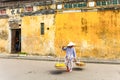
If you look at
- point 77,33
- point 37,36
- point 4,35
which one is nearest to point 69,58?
point 77,33

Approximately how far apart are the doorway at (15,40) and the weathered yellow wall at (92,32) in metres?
5.13

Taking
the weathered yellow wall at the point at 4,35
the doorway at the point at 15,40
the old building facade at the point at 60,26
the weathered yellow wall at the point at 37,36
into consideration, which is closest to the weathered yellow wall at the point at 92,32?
the old building facade at the point at 60,26

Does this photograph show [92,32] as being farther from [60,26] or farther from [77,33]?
[60,26]

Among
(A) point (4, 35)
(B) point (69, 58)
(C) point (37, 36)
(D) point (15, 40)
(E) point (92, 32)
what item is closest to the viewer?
(B) point (69, 58)

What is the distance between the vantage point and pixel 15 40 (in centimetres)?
2884

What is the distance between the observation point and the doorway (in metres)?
28.5

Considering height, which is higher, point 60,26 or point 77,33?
point 60,26

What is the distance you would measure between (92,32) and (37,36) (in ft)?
17.6

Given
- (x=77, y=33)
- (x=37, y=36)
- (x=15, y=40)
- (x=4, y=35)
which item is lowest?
(x=15, y=40)

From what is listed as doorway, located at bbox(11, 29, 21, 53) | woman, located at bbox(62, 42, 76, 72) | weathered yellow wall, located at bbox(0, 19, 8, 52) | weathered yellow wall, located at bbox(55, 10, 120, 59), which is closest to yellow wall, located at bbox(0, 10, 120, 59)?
weathered yellow wall, located at bbox(55, 10, 120, 59)

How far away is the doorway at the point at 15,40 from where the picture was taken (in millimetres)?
28531

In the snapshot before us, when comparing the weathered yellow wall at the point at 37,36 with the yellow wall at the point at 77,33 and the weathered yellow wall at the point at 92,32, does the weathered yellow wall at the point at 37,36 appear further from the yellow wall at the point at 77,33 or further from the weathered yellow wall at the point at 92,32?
the weathered yellow wall at the point at 92,32

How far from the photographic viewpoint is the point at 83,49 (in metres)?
23.5

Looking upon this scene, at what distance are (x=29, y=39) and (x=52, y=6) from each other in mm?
3701
